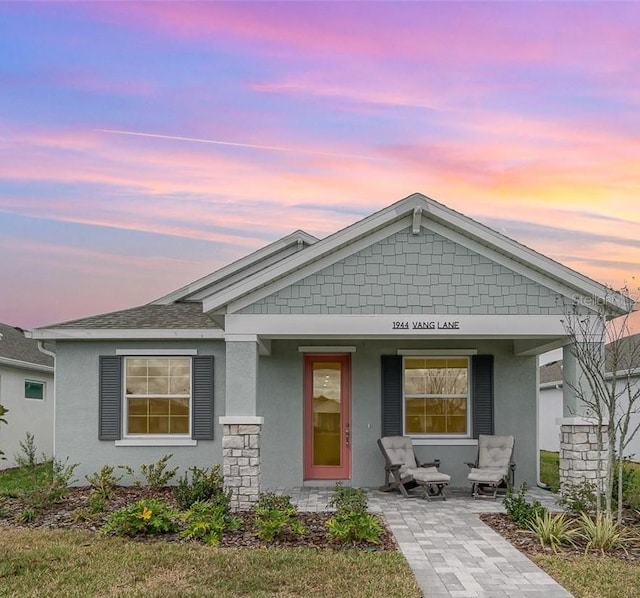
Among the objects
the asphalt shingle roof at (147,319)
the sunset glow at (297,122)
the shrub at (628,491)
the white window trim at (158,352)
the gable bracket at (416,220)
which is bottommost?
the shrub at (628,491)

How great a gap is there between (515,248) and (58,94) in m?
8.31

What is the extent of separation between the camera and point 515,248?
1138 cm

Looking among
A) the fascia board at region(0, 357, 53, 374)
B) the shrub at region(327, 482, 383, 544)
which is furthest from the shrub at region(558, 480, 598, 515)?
the fascia board at region(0, 357, 53, 374)

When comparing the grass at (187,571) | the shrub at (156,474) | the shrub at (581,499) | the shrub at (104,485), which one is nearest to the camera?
the grass at (187,571)

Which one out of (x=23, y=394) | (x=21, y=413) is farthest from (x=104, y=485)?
(x=23, y=394)

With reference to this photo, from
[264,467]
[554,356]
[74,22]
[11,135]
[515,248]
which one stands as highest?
[74,22]

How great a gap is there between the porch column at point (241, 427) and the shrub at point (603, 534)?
458 cm

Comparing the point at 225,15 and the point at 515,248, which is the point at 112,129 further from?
the point at 515,248

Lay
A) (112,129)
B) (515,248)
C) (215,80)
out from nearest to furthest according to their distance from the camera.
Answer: (515,248), (215,80), (112,129)

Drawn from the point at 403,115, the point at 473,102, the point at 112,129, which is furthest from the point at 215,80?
the point at 473,102

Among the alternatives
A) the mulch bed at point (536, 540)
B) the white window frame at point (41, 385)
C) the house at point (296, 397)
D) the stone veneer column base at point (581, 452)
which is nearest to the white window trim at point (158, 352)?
the house at point (296, 397)

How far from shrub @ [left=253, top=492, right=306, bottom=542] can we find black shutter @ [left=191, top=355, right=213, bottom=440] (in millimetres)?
4550

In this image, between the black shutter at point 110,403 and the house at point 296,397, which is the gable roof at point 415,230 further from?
the black shutter at point 110,403

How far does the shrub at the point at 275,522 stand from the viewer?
9.16 metres
